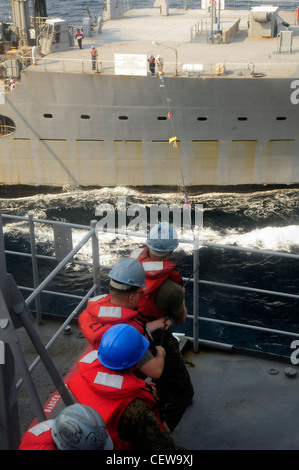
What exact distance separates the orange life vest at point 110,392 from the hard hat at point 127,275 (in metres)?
0.59

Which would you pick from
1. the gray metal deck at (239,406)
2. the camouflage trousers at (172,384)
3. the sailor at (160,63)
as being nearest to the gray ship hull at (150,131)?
the sailor at (160,63)

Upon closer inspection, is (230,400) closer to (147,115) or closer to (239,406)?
(239,406)

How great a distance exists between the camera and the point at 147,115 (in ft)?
63.6

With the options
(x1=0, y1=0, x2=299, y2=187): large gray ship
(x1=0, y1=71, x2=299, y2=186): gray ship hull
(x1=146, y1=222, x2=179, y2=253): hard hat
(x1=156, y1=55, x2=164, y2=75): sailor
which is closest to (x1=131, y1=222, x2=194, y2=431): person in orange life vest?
(x1=146, y1=222, x2=179, y2=253): hard hat

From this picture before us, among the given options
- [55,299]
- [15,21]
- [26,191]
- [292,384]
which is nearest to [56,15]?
[15,21]

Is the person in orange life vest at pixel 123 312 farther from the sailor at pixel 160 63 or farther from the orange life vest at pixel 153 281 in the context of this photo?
the sailor at pixel 160 63

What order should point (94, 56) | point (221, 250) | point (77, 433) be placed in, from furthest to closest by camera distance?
point (94, 56) < point (221, 250) < point (77, 433)

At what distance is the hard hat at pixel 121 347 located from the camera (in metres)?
3.28

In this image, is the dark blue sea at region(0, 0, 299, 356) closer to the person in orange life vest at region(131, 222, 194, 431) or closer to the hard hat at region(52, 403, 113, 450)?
the person in orange life vest at region(131, 222, 194, 431)

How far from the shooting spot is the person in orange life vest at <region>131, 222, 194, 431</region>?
4227 mm

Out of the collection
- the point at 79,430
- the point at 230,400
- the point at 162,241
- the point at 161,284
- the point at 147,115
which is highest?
the point at 162,241

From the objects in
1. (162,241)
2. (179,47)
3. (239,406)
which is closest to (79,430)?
(162,241)

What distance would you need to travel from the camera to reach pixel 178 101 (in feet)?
62.6

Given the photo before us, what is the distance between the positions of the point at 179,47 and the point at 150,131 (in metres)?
4.62
